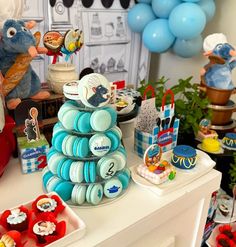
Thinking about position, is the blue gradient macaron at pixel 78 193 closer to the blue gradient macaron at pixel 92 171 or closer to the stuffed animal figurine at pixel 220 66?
the blue gradient macaron at pixel 92 171

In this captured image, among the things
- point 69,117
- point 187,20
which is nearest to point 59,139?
point 69,117

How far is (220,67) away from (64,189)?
82 centimetres

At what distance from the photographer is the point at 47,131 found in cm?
81

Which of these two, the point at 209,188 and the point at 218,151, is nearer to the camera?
the point at 209,188

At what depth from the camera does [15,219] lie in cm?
54

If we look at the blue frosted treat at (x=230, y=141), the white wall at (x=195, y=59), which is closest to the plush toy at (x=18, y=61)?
the blue frosted treat at (x=230, y=141)

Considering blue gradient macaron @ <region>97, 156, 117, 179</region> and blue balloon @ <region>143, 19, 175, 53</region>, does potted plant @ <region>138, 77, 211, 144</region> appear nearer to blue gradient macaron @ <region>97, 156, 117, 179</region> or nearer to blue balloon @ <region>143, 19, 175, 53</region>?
blue gradient macaron @ <region>97, 156, 117, 179</region>

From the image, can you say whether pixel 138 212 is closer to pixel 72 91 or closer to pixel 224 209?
pixel 72 91

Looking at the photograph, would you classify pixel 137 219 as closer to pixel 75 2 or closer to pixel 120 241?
pixel 120 241

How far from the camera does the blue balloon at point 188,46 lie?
1.61 meters

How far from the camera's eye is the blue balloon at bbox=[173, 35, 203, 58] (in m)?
1.61

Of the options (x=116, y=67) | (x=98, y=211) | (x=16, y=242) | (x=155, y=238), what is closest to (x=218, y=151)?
(x=155, y=238)

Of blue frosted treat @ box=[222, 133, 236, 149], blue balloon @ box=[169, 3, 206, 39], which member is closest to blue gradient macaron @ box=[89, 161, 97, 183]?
blue frosted treat @ box=[222, 133, 236, 149]

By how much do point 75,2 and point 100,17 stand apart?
0.17 meters
